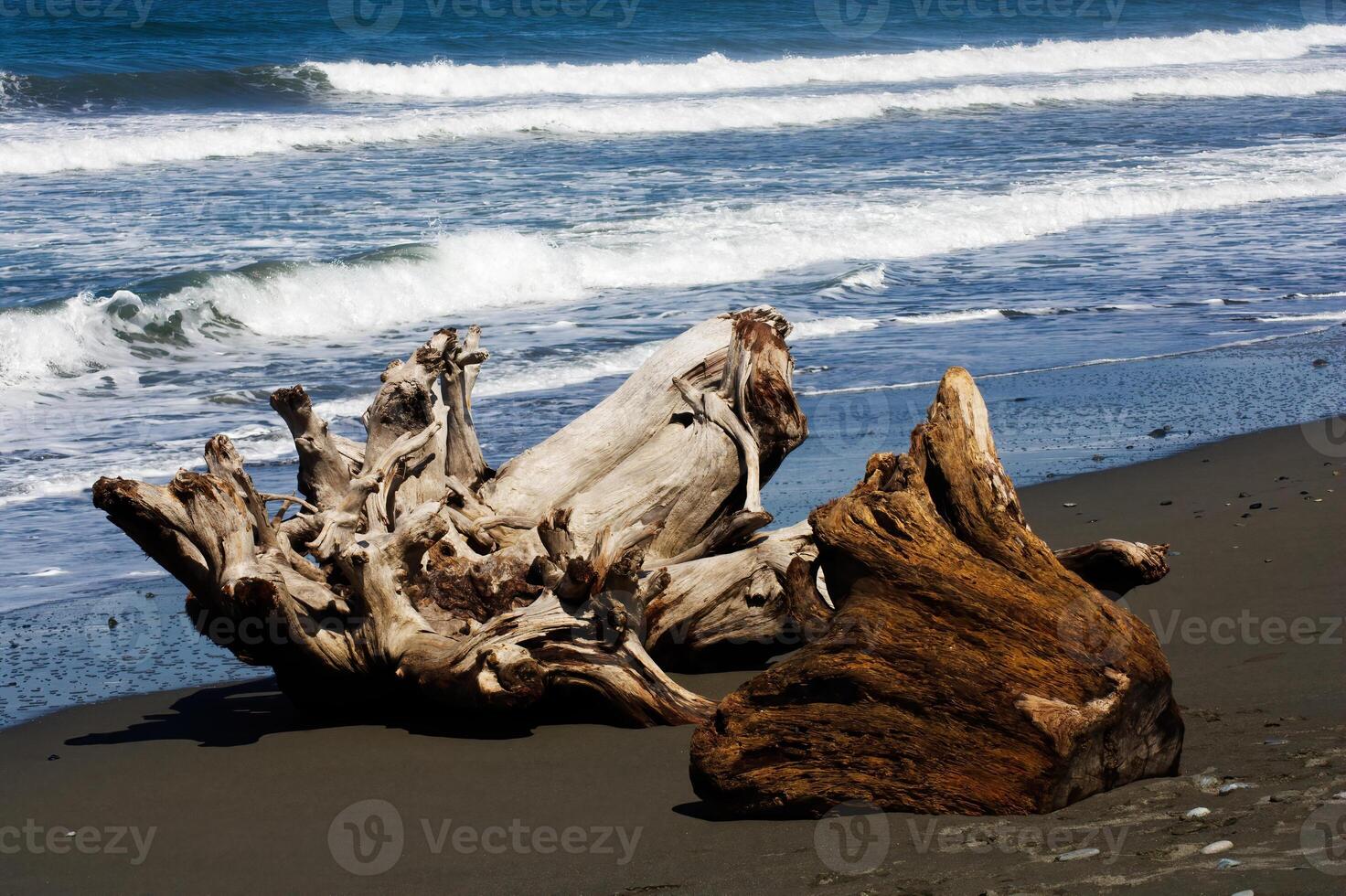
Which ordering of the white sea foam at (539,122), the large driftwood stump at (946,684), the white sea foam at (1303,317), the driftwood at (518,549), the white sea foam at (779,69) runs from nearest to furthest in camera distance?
the large driftwood stump at (946,684)
the driftwood at (518,549)
the white sea foam at (1303,317)
the white sea foam at (539,122)
the white sea foam at (779,69)

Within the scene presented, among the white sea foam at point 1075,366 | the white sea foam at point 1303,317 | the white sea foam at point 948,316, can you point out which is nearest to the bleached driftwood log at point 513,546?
the white sea foam at point 1075,366

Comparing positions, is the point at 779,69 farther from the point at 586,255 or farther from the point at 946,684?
the point at 946,684

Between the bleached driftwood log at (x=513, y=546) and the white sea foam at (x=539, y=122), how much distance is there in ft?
56.5

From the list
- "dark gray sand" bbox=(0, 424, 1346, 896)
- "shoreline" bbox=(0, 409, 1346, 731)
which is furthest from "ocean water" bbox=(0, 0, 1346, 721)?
"dark gray sand" bbox=(0, 424, 1346, 896)

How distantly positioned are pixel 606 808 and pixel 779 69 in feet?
110

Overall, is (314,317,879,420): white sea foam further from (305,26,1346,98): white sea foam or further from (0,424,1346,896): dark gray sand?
(305,26,1346,98): white sea foam

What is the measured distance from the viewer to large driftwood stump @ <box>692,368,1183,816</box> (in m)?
3.48

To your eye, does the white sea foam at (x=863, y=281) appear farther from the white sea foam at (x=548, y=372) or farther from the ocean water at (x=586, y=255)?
the white sea foam at (x=548, y=372)

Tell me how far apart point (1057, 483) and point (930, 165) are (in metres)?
14.3

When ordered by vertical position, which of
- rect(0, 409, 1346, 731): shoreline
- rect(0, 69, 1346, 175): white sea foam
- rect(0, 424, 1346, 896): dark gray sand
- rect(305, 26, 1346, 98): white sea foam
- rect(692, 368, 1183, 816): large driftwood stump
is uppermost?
rect(305, 26, 1346, 98): white sea foam

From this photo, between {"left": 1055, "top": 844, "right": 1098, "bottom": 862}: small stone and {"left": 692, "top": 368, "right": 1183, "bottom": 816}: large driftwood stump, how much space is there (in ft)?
0.94

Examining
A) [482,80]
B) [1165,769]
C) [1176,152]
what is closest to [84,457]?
[1165,769]

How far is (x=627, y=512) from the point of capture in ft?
18.0

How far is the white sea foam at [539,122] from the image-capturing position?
21.4m
